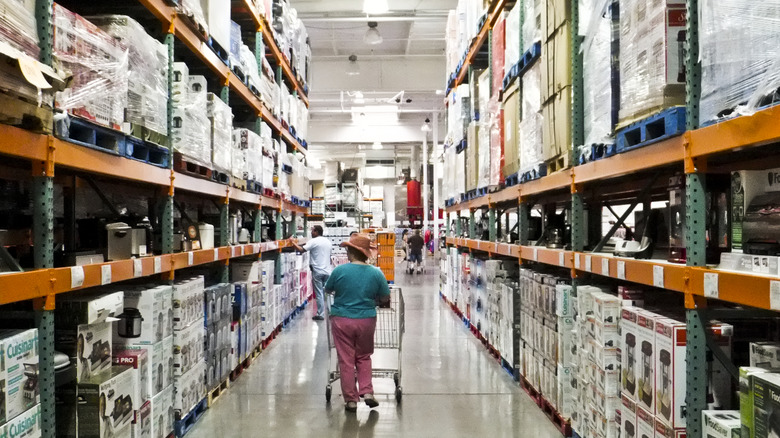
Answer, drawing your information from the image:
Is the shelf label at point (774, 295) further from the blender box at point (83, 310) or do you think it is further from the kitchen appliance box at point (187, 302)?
the kitchen appliance box at point (187, 302)

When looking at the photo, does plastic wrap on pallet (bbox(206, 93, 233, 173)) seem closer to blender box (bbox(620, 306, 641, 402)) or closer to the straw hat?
the straw hat

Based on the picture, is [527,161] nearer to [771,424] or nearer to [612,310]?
[612,310]

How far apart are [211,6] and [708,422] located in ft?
17.3

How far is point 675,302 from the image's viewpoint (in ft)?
Answer: 12.2

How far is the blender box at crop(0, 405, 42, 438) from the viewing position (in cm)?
247

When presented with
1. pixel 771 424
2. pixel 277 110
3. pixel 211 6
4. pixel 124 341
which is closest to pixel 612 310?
pixel 771 424

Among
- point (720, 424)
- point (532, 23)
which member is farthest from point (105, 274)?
point (532, 23)

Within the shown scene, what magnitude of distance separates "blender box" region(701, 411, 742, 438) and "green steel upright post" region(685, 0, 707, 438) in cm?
8

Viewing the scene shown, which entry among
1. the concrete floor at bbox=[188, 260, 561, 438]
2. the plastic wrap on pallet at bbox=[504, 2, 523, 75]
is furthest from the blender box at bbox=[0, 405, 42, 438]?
the plastic wrap on pallet at bbox=[504, 2, 523, 75]

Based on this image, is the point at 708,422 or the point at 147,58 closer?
the point at 708,422

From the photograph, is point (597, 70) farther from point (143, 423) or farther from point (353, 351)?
point (143, 423)

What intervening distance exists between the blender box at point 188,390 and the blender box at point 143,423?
0.57 meters

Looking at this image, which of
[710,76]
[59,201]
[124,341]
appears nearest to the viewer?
[710,76]

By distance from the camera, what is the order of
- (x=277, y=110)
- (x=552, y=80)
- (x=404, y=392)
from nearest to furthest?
(x=552, y=80)
(x=404, y=392)
(x=277, y=110)
